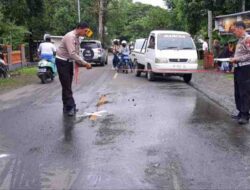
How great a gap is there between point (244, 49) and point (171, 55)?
988 cm

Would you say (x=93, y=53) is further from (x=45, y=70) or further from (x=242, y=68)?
(x=242, y=68)

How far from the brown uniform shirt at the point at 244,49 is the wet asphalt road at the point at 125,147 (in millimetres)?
1262

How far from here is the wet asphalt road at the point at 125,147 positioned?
5957mm

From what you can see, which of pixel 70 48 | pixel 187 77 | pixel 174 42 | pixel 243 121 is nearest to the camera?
pixel 243 121

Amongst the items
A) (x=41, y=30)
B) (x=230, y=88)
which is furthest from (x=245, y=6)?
(x=41, y=30)

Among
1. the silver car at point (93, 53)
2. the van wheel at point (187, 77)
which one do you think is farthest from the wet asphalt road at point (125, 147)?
the silver car at point (93, 53)

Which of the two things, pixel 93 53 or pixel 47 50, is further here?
pixel 93 53

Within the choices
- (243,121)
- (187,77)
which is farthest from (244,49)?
(187,77)

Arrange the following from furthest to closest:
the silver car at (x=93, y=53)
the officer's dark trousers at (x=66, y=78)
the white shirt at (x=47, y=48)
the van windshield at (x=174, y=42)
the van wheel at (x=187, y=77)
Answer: the silver car at (x=93, y=53)
the van windshield at (x=174, y=42)
the van wheel at (x=187, y=77)
the white shirt at (x=47, y=48)
the officer's dark trousers at (x=66, y=78)

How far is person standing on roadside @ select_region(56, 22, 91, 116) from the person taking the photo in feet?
34.9

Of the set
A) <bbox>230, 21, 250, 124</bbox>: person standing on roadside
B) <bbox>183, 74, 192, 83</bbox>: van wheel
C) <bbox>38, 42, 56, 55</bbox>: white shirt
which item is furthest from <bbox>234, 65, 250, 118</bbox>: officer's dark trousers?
<bbox>38, 42, 56, 55</bbox>: white shirt

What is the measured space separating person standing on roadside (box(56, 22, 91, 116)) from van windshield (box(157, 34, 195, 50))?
30.7ft

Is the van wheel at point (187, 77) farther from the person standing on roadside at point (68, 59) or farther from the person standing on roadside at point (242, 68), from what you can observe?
the person standing on roadside at point (242, 68)

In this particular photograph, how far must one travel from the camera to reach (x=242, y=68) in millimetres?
9703
